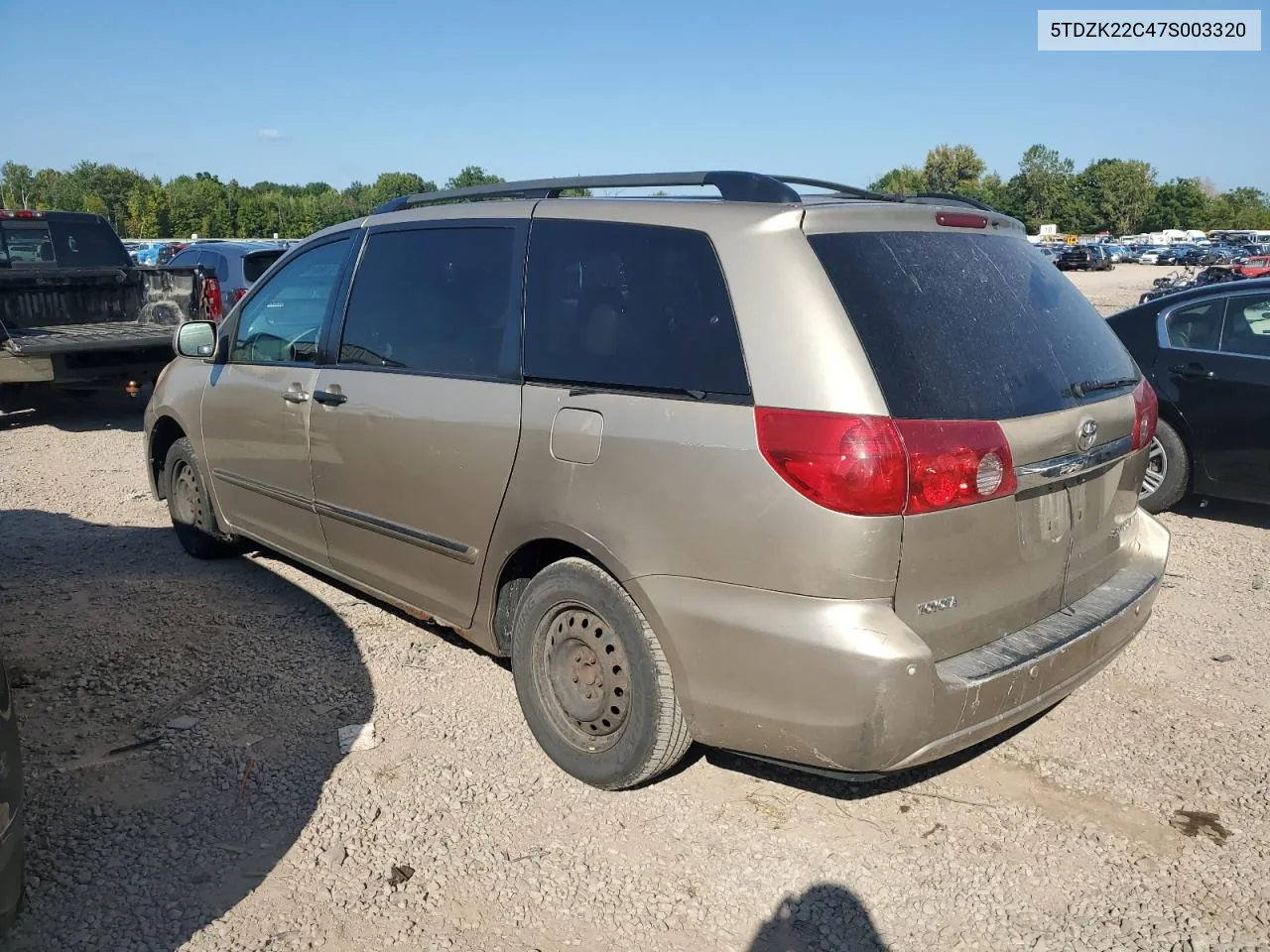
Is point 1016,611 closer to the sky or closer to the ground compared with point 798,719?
closer to the sky

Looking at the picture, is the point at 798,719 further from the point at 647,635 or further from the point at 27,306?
the point at 27,306

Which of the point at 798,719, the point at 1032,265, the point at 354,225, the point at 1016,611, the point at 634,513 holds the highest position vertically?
the point at 354,225

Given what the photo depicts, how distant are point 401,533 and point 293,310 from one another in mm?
1462

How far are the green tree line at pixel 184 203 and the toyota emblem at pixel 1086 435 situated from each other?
75.3 meters

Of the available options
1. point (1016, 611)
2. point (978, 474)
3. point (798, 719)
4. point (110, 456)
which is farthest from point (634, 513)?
point (110, 456)

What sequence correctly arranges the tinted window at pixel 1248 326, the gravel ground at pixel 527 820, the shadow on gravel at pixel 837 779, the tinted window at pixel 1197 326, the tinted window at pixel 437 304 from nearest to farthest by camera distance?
the gravel ground at pixel 527 820, the shadow on gravel at pixel 837 779, the tinted window at pixel 437 304, the tinted window at pixel 1248 326, the tinted window at pixel 1197 326

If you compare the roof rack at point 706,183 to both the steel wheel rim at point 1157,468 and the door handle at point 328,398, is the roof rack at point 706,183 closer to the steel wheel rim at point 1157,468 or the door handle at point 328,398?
the door handle at point 328,398

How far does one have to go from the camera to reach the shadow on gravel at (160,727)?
2.85 metres

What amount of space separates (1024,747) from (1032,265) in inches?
68.1

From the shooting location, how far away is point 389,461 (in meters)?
3.97

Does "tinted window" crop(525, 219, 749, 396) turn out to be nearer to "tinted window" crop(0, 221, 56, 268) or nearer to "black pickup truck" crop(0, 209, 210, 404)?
"black pickup truck" crop(0, 209, 210, 404)

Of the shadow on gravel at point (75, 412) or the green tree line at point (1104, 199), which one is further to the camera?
the green tree line at point (1104, 199)

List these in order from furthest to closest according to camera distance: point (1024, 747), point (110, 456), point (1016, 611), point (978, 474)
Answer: point (110, 456), point (1024, 747), point (1016, 611), point (978, 474)

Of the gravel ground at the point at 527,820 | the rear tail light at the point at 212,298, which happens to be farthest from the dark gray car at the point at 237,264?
the gravel ground at the point at 527,820
